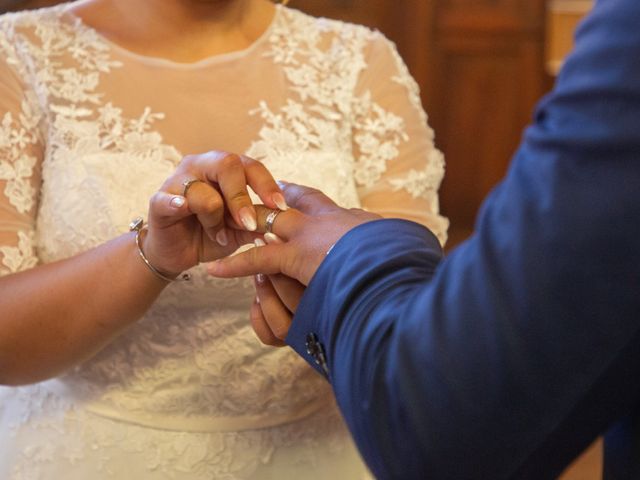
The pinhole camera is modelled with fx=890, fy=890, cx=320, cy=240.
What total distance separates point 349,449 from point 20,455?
20.1 inches

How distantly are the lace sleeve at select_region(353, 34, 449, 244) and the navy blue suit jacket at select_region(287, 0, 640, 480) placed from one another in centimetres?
80

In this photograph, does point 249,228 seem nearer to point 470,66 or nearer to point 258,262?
point 258,262

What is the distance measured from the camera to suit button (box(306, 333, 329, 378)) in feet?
2.38

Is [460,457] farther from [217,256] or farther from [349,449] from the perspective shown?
[349,449]

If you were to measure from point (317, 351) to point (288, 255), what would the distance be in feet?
0.47

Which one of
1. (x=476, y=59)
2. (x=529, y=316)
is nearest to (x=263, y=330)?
(x=529, y=316)

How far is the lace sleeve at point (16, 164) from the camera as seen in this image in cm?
125

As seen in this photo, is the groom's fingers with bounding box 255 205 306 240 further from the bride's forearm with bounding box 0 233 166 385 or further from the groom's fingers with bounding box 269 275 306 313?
the bride's forearm with bounding box 0 233 166 385

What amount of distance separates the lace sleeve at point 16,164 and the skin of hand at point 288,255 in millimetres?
390

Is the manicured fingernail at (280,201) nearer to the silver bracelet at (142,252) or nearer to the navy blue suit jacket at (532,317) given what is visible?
the silver bracelet at (142,252)

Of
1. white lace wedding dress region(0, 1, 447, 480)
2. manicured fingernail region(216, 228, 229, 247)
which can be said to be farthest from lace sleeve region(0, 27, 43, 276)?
manicured fingernail region(216, 228, 229, 247)

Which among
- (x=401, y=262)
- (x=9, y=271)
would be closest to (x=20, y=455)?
(x=9, y=271)

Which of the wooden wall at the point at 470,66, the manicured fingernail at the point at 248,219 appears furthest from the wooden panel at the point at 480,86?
the manicured fingernail at the point at 248,219

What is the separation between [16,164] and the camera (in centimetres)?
128
